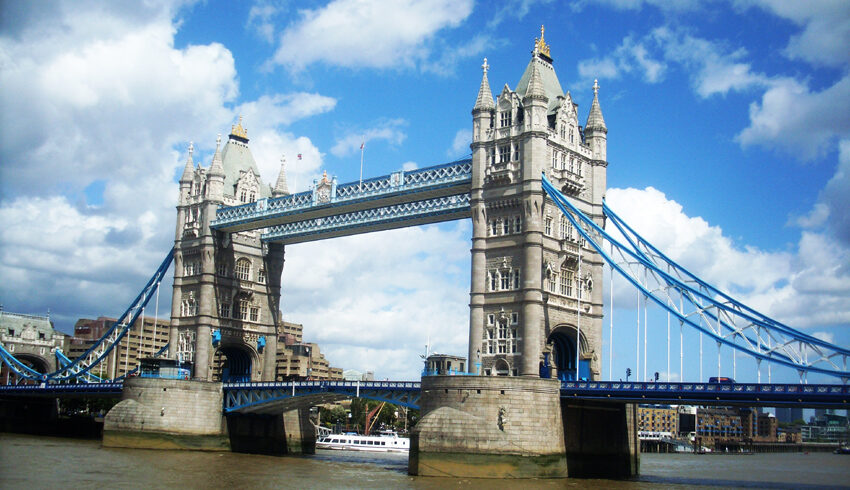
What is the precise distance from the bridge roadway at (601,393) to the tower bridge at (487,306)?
0.14 metres

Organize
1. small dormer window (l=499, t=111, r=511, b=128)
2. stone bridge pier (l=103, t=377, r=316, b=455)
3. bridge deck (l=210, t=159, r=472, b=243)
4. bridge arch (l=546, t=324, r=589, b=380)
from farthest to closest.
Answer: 1. stone bridge pier (l=103, t=377, r=316, b=455)
2. bridge deck (l=210, t=159, r=472, b=243)
3. small dormer window (l=499, t=111, r=511, b=128)
4. bridge arch (l=546, t=324, r=589, b=380)

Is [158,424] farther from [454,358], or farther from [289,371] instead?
[289,371]

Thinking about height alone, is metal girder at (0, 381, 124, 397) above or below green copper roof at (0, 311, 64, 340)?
below

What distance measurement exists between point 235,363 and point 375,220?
23643 mm

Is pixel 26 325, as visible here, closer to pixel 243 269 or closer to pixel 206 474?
pixel 243 269

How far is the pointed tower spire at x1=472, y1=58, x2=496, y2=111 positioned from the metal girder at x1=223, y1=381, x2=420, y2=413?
19.5 m

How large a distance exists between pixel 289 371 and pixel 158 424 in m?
102

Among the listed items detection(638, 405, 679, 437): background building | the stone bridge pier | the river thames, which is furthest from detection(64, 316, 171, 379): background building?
the river thames

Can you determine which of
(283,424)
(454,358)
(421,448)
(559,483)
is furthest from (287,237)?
(559,483)

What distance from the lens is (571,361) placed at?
63.8 m

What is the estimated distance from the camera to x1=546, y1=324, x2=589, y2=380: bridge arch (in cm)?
6241

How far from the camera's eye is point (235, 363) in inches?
3447

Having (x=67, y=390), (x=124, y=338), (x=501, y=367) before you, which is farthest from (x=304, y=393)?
(x=124, y=338)

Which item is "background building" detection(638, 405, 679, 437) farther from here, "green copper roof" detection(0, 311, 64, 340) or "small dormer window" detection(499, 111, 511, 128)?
"small dormer window" detection(499, 111, 511, 128)
